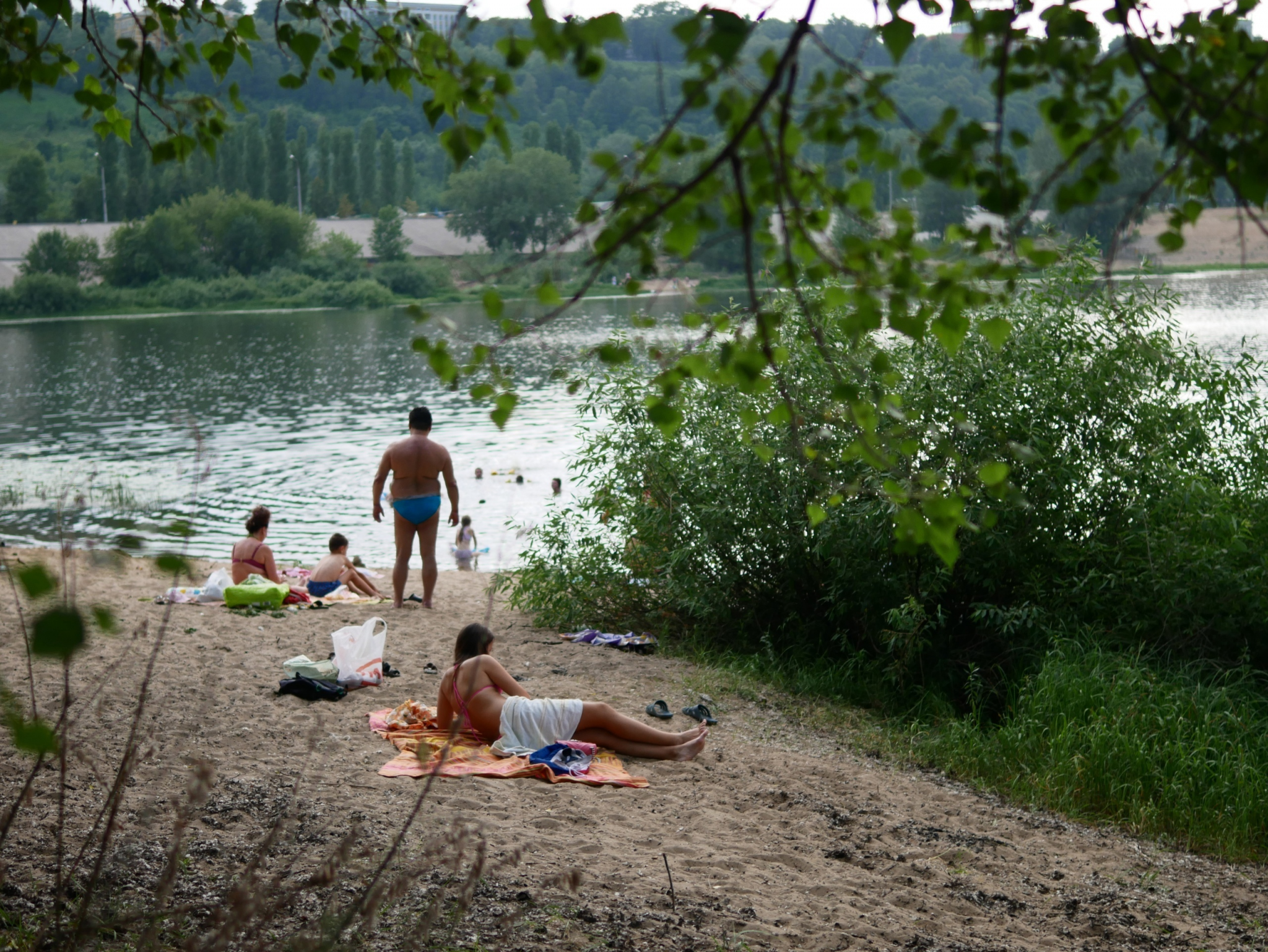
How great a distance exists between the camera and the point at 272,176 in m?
83.9

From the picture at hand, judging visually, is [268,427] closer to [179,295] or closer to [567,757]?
[567,757]

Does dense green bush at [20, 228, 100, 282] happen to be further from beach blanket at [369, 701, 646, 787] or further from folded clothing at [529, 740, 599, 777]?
folded clothing at [529, 740, 599, 777]

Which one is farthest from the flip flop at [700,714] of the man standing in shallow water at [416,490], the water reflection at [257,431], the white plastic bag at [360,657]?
the man standing in shallow water at [416,490]

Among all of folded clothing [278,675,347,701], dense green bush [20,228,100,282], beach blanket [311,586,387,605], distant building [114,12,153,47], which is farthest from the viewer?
dense green bush [20,228,100,282]

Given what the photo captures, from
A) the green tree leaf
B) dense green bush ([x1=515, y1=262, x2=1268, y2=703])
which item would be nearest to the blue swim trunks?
dense green bush ([x1=515, y1=262, x2=1268, y2=703])

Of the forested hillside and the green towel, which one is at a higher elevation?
the forested hillside

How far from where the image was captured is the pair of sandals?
6668mm

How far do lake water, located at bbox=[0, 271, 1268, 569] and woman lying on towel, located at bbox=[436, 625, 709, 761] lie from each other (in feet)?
2.42

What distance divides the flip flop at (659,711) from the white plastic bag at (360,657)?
1.66 m

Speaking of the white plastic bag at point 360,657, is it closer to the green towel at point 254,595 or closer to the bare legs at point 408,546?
the bare legs at point 408,546

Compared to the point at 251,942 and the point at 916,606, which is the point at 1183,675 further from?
the point at 251,942

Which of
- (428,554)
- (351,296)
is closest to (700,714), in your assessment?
(428,554)

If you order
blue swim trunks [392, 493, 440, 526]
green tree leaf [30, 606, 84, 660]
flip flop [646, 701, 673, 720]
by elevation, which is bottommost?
flip flop [646, 701, 673, 720]

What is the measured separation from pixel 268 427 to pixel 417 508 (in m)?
19.7
